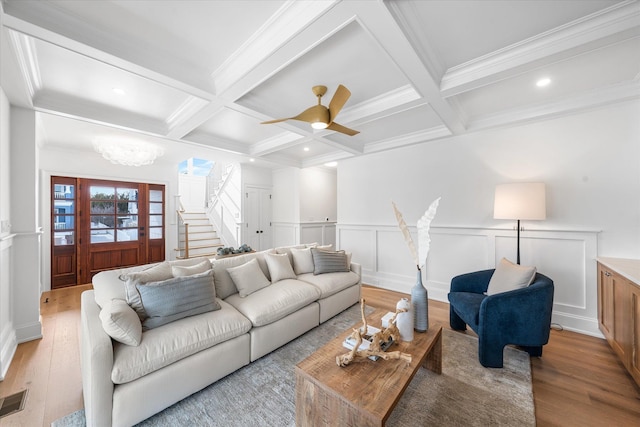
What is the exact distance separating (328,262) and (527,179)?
2797mm

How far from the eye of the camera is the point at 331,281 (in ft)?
10.2

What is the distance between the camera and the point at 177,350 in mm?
1674

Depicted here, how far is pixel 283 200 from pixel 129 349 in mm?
4869

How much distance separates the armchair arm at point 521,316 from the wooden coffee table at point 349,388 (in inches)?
35.0

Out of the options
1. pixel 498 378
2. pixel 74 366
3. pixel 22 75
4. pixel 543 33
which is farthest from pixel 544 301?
pixel 22 75

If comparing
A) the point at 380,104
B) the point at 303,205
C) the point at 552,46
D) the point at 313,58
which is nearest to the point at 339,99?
the point at 313,58

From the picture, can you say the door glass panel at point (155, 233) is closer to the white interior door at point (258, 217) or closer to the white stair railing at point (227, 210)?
the white stair railing at point (227, 210)

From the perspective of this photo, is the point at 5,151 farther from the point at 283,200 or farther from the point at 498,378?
the point at 498,378

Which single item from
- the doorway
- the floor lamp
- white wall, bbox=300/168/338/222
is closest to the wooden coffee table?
the floor lamp

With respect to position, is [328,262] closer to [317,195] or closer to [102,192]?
[317,195]

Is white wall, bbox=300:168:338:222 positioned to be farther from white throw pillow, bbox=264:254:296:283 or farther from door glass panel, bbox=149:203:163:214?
door glass panel, bbox=149:203:163:214

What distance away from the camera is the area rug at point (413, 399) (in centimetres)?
158

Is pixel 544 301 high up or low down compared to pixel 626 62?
down

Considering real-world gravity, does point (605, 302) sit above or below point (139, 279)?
below
